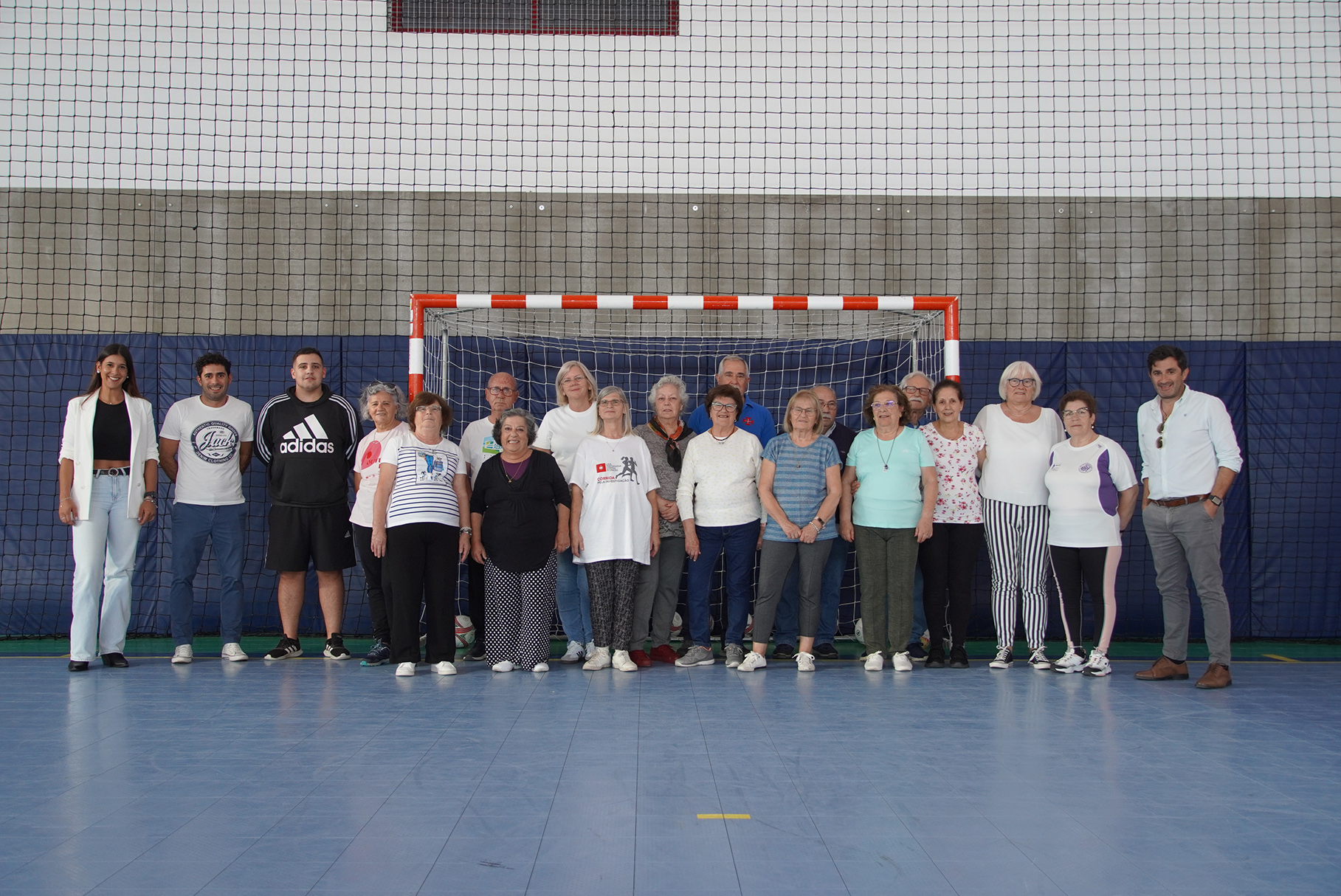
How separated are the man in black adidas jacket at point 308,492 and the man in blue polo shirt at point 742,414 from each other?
1.91 meters

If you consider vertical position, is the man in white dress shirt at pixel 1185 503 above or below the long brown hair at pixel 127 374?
below

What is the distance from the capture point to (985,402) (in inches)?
242

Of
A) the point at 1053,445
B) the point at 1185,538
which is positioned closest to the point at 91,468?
the point at 1053,445

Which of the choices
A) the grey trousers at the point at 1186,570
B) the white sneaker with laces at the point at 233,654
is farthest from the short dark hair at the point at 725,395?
the white sneaker with laces at the point at 233,654

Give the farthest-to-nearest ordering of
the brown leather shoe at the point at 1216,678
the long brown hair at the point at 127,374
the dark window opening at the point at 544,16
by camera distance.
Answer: the dark window opening at the point at 544,16 → the long brown hair at the point at 127,374 → the brown leather shoe at the point at 1216,678

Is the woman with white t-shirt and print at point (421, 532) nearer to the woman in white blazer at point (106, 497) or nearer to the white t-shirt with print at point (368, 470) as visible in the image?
the white t-shirt with print at point (368, 470)

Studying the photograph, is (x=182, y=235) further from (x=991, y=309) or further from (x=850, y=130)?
(x=991, y=309)

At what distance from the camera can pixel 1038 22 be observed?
6.84 m

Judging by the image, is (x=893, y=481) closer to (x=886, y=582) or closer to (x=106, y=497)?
(x=886, y=582)

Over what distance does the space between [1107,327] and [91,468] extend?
248 inches

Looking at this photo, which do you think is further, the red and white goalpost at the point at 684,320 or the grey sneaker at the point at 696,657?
the red and white goalpost at the point at 684,320

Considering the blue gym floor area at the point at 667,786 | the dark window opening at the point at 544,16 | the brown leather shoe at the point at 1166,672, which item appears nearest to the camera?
the blue gym floor area at the point at 667,786

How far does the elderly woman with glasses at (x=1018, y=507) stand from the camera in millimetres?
4781

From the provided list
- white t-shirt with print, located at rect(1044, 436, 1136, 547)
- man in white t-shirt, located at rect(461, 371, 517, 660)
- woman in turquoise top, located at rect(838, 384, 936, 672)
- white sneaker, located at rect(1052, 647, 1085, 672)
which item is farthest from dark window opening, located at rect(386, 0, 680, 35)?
white sneaker, located at rect(1052, 647, 1085, 672)
